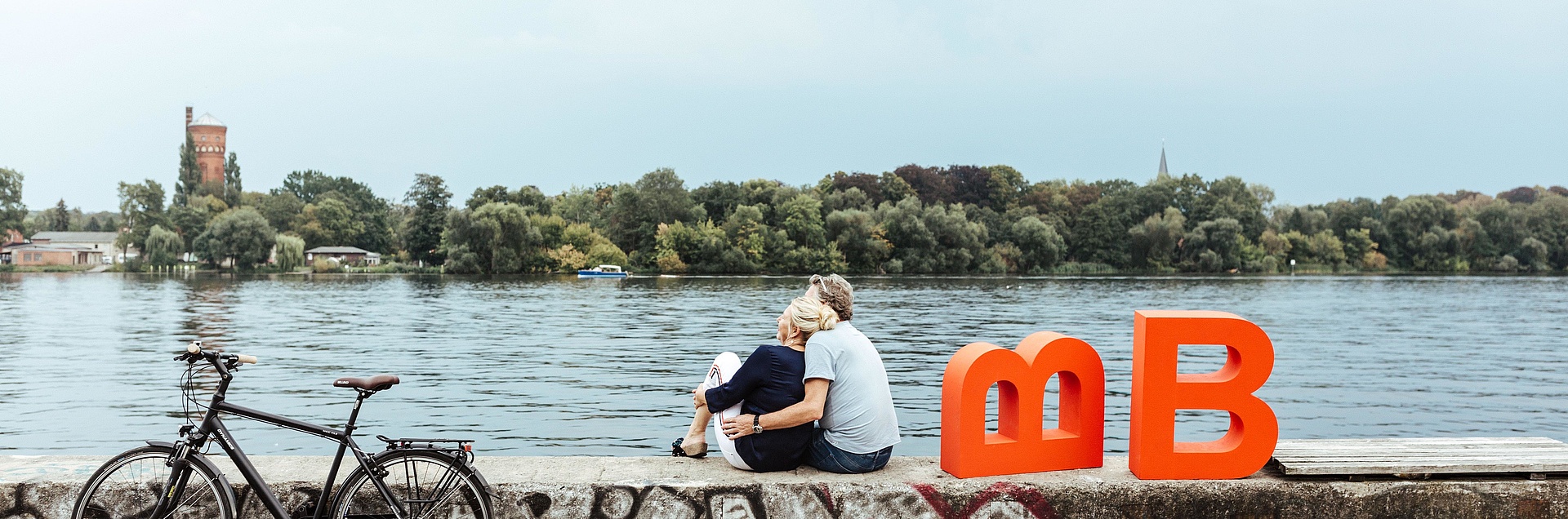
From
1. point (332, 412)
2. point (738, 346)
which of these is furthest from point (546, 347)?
point (332, 412)

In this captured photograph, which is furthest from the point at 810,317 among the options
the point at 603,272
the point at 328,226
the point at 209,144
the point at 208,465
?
the point at 209,144

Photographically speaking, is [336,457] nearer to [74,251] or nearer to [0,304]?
[0,304]

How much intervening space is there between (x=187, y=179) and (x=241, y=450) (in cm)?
17101

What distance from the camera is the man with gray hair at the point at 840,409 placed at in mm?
5465

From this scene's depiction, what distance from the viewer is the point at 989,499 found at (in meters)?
5.38

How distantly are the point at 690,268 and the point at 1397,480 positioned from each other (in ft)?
334

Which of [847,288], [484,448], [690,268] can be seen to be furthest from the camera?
[690,268]

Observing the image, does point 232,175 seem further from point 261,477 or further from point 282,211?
point 261,477

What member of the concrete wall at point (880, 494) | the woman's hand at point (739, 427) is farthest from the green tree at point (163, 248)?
the woman's hand at point (739, 427)

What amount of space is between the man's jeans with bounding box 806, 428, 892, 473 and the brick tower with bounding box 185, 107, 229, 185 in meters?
181

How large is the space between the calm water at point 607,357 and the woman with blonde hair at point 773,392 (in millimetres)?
8462

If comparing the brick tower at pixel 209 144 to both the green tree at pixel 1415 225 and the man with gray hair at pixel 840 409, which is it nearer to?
the green tree at pixel 1415 225

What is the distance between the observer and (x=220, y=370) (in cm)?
478

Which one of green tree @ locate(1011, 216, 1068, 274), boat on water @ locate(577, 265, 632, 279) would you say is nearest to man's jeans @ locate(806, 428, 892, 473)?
boat on water @ locate(577, 265, 632, 279)
